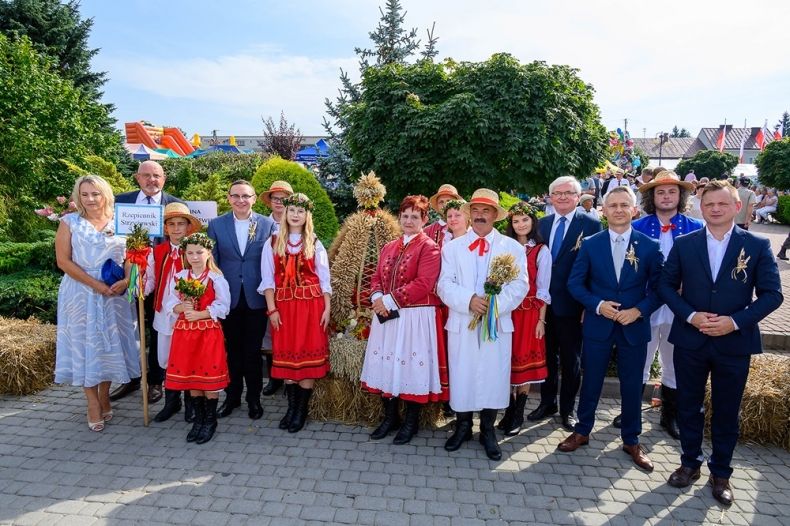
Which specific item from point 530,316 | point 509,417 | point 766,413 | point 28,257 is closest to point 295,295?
point 530,316

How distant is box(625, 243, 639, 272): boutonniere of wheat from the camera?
408 cm

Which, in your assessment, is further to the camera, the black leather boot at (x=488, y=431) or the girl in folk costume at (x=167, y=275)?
the girl in folk costume at (x=167, y=275)

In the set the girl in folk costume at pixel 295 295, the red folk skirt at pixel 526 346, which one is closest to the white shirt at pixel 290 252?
the girl in folk costume at pixel 295 295

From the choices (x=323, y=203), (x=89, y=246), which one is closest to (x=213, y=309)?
(x=89, y=246)

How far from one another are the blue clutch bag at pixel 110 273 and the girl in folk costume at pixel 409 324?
8.28ft

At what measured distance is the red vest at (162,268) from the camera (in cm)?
493

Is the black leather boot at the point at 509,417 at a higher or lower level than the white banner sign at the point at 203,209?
lower

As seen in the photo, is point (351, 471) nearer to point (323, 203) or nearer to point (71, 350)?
point (71, 350)

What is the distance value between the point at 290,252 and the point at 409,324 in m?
1.35

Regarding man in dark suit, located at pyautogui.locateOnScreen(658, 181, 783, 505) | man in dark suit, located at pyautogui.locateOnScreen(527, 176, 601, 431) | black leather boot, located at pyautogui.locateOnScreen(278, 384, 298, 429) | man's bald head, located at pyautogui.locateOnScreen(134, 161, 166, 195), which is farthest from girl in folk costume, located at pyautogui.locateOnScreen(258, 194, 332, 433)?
man in dark suit, located at pyautogui.locateOnScreen(658, 181, 783, 505)

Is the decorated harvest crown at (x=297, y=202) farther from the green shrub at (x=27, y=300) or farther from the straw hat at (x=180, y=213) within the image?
the green shrub at (x=27, y=300)

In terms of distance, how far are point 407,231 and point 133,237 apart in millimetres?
2575

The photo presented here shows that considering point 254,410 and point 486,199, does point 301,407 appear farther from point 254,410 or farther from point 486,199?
point 486,199

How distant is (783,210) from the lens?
2062 cm
